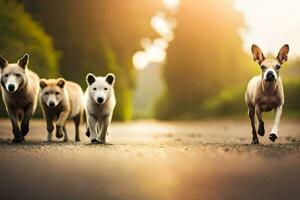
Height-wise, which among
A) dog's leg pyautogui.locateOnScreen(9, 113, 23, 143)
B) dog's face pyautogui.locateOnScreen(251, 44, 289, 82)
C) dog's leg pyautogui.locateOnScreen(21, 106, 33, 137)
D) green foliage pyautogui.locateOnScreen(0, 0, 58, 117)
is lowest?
dog's leg pyautogui.locateOnScreen(9, 113, 23, 143)

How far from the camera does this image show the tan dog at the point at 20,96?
1223 cm

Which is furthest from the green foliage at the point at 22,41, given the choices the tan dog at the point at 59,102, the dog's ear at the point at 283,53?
the dog's ear at the point at 283,53

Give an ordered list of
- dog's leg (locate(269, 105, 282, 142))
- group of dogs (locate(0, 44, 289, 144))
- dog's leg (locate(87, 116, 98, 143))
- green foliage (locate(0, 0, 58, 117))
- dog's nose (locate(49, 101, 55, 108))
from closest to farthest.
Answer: dog's leg (locate(269, 105, 282, 142)), group of dogs (locate(0, 44, 289, 144)), dog's leg (locate(87, 116, 98, 143)), dog's nose (locate(49, 101, 55, 108)), green foliage (locate(0, 0, 58, 117))

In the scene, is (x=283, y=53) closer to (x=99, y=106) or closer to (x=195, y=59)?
(x=99, y=106)

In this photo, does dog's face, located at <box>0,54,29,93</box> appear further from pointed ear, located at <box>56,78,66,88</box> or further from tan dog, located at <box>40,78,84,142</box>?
pointed ear, located at <box>56,78,66,88</box>

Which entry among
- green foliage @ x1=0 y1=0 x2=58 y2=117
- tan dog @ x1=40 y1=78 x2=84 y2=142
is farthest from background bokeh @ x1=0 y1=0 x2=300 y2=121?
tan dog @ x1=40 y1=78 x2=84 y2=142

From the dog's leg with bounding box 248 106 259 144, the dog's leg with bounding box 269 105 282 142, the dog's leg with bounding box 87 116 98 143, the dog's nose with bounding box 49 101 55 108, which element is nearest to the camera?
the dog's leg with bounding box 269 105 282 142

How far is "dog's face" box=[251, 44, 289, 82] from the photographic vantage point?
11.8 m

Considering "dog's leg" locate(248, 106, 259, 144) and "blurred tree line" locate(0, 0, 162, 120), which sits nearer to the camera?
"dog's leg" locate(248, 106, 259, 144)

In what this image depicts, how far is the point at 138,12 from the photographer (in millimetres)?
37000

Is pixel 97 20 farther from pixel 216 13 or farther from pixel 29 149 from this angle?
pixel 29 149

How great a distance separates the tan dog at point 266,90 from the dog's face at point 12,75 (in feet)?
14.3

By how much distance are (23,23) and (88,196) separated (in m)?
19.6

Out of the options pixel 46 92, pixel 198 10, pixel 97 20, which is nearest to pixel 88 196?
pixel 46 92
